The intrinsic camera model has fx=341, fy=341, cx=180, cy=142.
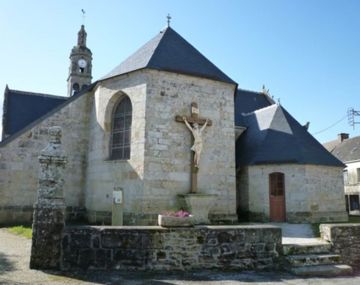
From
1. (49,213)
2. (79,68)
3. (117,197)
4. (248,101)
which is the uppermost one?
(79,68)

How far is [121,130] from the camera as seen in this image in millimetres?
12242

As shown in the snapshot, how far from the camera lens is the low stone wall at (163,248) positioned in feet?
20.1

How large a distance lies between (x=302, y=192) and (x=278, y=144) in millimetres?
2231

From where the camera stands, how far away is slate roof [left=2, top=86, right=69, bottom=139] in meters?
15.7

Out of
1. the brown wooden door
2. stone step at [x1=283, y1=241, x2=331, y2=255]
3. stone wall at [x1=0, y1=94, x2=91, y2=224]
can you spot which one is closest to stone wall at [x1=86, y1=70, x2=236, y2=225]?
stone wall at [x1=0, y1=94, x2=91, y2=224]

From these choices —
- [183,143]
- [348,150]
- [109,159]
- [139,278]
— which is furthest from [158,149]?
[348,150]

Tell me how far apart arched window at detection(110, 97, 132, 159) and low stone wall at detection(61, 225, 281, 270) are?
5.75 meters

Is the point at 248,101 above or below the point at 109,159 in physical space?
above

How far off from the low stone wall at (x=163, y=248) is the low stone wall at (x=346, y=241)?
1803 millimetres

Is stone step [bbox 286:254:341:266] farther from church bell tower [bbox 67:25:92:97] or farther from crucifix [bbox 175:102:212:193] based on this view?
church bell tower [bbox 67:25:92:97]

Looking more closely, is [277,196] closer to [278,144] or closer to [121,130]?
[278,144]

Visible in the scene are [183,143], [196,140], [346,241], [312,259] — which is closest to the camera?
[312,259]

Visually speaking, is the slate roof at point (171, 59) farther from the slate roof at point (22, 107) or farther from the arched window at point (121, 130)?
the slate roof at point (22, 107)

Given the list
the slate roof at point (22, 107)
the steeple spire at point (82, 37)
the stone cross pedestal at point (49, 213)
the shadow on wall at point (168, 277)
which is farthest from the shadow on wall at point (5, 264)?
the steeple spire at point (82, 37)
